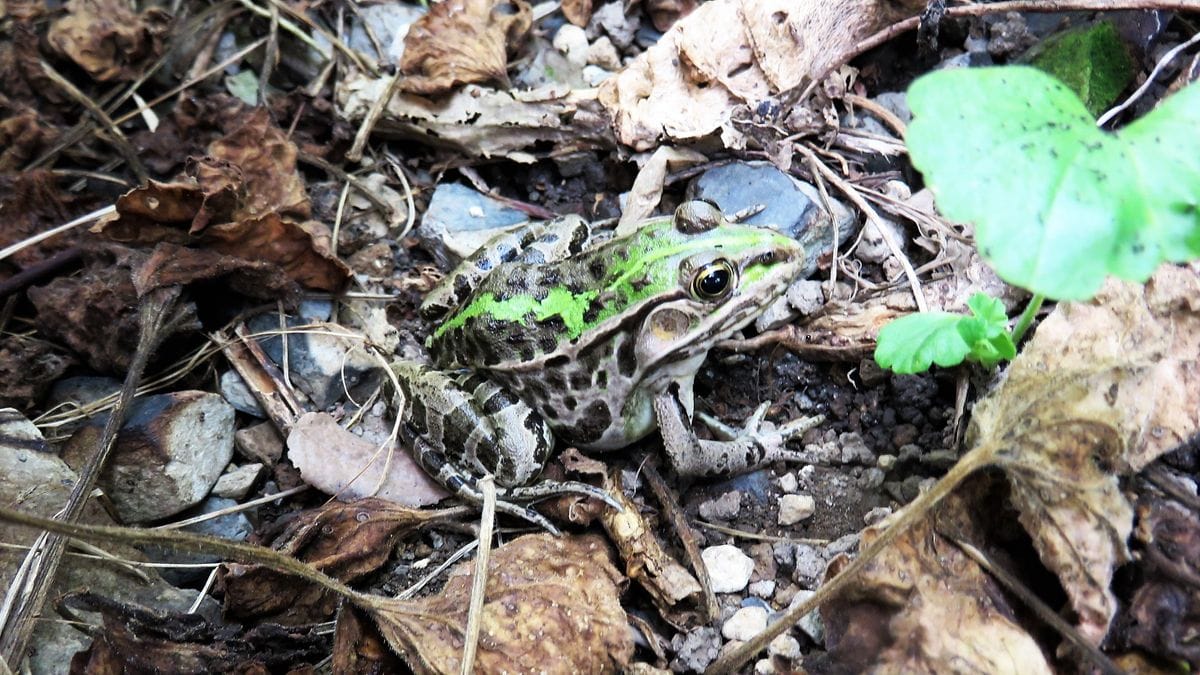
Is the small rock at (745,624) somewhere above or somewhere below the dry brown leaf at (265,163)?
below

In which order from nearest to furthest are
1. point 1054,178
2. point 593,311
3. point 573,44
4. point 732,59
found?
1. point 1054,178
2. point 593,311
3. point 732,59
4. point 573,44

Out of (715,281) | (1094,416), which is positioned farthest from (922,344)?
(715,281)

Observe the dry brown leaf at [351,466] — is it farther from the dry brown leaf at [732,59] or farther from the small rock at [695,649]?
the dry brown leaf at [732,59]

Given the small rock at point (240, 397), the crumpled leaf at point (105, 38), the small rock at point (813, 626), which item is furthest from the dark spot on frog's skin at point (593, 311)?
the crumpled leaf at point (105, 38)

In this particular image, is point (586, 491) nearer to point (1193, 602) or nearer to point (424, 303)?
point (424, 303)

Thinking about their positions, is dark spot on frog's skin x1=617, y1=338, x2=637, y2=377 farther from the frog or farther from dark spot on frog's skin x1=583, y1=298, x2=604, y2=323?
dark spot on frog's skin x1=583, y1=298, x2=604, y2=323

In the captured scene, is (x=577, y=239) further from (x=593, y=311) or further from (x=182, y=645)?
(x=182, y=645)
